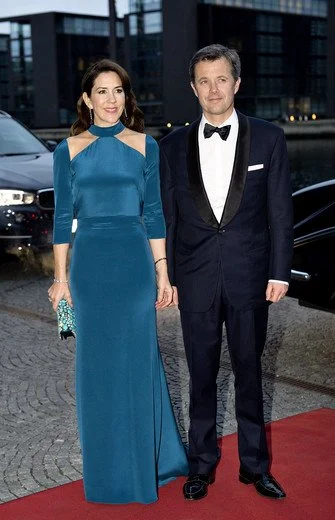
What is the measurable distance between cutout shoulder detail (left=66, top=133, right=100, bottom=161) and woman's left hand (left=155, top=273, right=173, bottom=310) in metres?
0.64

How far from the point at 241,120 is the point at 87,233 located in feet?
2.68

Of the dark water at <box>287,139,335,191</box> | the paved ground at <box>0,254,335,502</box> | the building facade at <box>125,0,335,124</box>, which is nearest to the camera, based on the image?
the paved ground at <box>0,254,335,502</box>

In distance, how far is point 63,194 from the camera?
3432 millimetres

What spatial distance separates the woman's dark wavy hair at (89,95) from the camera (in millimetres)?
3441

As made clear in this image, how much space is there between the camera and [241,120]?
11.4 feet

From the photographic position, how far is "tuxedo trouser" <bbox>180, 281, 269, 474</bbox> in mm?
3561

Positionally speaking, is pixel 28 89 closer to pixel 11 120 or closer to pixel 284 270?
pixel 11 120

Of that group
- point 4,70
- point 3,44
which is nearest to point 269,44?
point 4,70

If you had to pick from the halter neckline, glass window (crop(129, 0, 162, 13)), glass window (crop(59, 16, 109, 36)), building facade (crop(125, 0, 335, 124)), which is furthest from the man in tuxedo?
glass window (crop(59, 16, 109, 36))

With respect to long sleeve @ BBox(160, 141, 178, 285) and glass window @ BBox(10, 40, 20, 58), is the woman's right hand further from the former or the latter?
glass window @ BBox(10, 40, 20, 58)

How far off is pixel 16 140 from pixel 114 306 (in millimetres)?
7228

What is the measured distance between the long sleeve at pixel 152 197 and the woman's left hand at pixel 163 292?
0.20m

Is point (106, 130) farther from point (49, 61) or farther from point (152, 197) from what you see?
point (49, 61)

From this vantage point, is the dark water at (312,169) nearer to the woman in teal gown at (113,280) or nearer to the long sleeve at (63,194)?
the woman in teal gown at (113,280)
